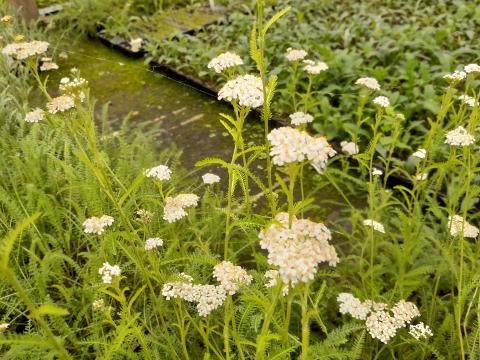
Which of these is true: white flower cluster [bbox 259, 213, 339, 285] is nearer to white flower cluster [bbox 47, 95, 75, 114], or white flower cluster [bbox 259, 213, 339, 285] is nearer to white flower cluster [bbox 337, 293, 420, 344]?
white flower cluster [bbox 337, 293, 420, 344]

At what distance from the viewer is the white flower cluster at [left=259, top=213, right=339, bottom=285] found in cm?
92

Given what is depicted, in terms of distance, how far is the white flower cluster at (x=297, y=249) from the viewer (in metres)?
0.92

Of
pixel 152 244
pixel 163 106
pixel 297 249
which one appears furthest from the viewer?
pixel 163 106

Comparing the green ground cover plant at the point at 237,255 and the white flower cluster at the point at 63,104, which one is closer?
the green ground cover plant at the point at 237,255

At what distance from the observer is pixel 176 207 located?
1.65m

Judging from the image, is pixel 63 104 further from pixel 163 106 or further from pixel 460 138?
pixel 163 106

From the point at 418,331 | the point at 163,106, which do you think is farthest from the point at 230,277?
the point at 163,106

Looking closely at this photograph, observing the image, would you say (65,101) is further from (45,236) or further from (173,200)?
(45,236)

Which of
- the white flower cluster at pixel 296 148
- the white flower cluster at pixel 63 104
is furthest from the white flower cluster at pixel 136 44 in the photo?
the white flower cluster at pixel 296 148

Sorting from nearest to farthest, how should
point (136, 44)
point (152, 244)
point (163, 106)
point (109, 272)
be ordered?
1. point (109, 272)
2. point (152, 244)
3. point (163, 106)
4. point (136, 44)

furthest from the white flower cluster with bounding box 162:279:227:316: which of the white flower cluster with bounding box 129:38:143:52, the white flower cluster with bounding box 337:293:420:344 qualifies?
the white flower cluster with bounding box 129:38:143:52

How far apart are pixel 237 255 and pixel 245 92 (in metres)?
1.07

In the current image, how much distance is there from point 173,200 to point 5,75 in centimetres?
268

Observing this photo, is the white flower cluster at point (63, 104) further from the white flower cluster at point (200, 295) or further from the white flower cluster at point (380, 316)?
the white flower cluster at point (380, 316)
